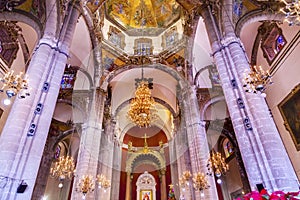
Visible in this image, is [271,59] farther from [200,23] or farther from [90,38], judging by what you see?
[90,38]

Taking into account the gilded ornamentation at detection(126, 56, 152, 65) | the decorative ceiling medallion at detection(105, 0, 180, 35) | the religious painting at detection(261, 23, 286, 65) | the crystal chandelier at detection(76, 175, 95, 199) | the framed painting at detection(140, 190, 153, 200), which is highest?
the decorative ceiling medallion at detection(105, 0, 180, 35)

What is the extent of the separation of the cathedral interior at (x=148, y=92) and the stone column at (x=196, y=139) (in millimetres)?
67

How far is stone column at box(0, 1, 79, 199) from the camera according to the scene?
519cm

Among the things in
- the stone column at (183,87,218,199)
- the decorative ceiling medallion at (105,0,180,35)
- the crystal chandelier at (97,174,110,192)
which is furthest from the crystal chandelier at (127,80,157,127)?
the decorative ceiling medallion at (105,0,180,35)

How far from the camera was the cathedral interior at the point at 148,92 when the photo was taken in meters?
5.74

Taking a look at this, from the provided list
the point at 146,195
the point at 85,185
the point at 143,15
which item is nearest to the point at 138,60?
the point at 143,15

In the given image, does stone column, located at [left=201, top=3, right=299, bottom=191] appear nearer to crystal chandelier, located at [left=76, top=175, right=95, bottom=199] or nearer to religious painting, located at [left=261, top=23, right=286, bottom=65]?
religious painting, located at [left=261, top=23, right=286, bottom=65]

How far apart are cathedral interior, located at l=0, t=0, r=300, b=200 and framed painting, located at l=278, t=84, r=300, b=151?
0.17 ft

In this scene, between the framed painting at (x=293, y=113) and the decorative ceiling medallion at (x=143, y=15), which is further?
the decorative ceiling medallion at (x=143, y=15)

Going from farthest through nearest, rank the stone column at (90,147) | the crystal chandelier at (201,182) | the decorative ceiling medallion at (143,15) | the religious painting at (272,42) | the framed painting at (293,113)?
the decorative ceiling medallion at (143,15), the stone column at (90,147), the religious painting at (272,42), the crystal chandelier at (201,182), the framed painting at (293,113)

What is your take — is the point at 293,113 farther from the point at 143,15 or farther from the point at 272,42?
the point at 143,15

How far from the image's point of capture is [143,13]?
58.2 feet

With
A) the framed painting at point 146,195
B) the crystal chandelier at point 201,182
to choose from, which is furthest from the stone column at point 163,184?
the crystal chandelier at point 201,182

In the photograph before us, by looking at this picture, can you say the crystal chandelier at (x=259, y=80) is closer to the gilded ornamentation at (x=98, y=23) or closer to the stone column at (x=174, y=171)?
the gilded ornamentation at (x=98, y=23)
